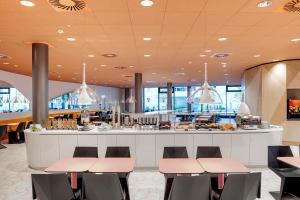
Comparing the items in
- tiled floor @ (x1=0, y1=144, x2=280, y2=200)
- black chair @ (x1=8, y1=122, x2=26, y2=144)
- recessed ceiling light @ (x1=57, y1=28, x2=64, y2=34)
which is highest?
recessed ceiling light @ (x1=57, y1=28, x2=64, y2=34)

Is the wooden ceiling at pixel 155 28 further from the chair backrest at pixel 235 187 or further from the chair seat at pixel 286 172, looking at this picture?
the chair seat at pixel 286 172

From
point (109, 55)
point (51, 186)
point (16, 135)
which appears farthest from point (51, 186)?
point (16, 135)

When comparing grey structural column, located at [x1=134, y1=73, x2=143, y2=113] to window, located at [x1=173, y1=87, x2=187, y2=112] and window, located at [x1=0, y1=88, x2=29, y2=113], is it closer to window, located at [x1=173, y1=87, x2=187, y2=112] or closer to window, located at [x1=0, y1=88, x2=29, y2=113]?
window, located at [x1=0, y1=88, x2=29, y2=113]

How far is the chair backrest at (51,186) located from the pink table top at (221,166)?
1891 millimetres

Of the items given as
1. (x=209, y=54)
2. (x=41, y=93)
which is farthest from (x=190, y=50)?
(x=41, y=93)

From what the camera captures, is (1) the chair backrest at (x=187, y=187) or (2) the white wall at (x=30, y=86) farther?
(2) the white wall at (x=30, y=86)

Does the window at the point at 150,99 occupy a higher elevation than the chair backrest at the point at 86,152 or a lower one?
higher

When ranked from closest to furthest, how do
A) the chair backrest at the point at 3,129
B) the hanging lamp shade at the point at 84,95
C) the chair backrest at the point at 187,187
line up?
the chair backrest at the point at 187,187 < the hanging lamp shade at the point at 84,95 < the chair backrest at the point at 3,129

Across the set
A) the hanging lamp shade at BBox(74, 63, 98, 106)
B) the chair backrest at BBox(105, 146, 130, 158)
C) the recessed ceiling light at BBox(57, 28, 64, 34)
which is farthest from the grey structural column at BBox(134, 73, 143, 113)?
the chair backrest at BBox(105, 146, 130, 158)

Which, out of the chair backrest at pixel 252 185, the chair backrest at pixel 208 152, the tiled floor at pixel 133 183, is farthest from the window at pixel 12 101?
the chair backrest at pixel 252 185

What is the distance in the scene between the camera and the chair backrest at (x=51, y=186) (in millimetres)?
3168

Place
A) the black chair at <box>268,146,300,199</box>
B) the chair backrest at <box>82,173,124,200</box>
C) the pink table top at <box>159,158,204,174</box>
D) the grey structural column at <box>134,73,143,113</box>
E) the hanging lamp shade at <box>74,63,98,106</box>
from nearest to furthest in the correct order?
the chair backrest at <box>82,173,124,200</box> < the pink table top at <box>159,158,204,174</box> < the black chair at <box>268,146,300,199</box> < the hanging lamp shade at <box>74,63,98,106</box> < the grey structural column at <box>134,73,143,113</box>

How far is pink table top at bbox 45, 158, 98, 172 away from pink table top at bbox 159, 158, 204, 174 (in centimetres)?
109

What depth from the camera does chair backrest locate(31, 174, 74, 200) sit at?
317 cm
